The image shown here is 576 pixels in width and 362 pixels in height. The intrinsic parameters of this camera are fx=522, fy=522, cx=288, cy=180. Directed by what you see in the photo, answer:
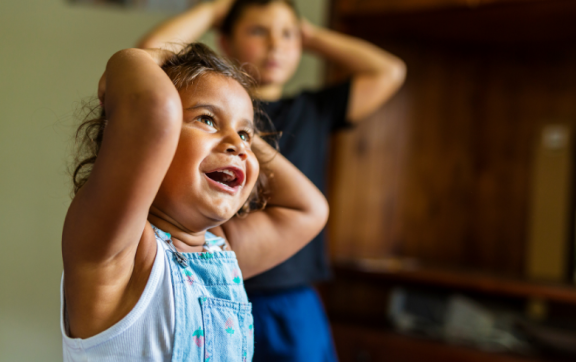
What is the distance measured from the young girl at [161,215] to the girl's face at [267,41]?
1.44 ft

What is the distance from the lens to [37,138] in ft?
3.22

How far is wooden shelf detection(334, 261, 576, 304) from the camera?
1325 mm

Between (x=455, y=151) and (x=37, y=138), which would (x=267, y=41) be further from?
(x=455, y=151)

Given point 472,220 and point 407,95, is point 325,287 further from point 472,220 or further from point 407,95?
point 407,95

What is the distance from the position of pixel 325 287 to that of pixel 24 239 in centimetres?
84

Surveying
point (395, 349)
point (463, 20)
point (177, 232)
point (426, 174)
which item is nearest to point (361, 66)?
point (463, 20)

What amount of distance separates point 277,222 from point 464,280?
3.14ft

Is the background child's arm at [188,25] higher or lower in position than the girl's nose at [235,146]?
higher

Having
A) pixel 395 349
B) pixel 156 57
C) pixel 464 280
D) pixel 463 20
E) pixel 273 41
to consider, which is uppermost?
pixel 463 20

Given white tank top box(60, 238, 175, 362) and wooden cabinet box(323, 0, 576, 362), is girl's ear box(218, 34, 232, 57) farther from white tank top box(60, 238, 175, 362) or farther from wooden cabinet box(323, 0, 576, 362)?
white tank top box(60, 238, 175, 362)

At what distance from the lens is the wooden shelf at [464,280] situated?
133cm

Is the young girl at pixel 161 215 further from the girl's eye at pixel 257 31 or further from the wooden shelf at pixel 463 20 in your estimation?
the wooden shelf at pixel 463 20

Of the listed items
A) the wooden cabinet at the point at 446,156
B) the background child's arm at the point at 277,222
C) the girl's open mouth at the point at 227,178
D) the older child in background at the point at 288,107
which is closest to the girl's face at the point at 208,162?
the girl's open mouth at the point at 227,178

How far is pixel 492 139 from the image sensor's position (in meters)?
1.68
